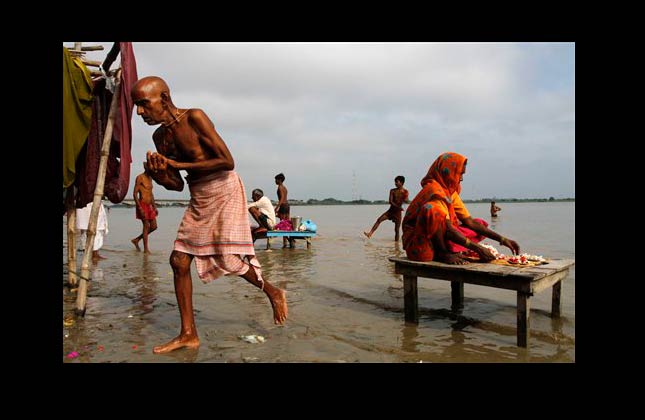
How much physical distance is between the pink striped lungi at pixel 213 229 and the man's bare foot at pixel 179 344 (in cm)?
48

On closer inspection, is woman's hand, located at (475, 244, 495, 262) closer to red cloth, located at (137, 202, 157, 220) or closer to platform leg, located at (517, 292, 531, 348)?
platform leg, located at (517, 292, 531, 348)

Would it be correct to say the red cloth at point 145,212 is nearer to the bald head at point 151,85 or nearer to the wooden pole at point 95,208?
the wooden pole at point 95,208

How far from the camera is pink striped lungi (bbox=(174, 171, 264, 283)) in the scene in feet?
11.0

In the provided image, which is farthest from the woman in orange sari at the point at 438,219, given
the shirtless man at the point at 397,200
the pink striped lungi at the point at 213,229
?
the shirtless man at the point at 397,200

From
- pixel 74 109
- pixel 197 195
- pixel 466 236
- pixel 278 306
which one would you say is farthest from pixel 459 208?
pixel 74 109

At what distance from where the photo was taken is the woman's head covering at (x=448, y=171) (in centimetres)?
409

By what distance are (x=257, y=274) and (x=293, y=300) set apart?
1.61 metres

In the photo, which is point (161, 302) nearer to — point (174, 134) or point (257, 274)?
point (257, 274)

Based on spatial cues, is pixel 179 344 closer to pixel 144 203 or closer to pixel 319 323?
pixel 319 323

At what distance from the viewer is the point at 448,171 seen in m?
4.08

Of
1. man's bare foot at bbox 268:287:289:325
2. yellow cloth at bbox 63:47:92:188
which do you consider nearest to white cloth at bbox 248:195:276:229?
yellow cloth at bbox 63:47:92:188

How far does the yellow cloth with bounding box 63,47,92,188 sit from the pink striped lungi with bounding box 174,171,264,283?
1993mm

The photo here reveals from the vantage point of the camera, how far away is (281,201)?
1177cm

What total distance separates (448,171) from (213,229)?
2.35 metres
